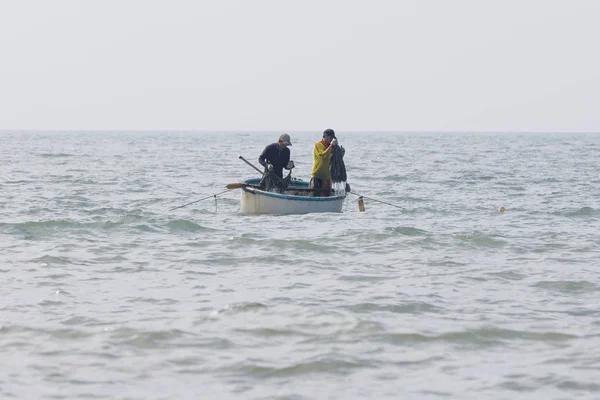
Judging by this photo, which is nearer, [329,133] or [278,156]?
[329,133]

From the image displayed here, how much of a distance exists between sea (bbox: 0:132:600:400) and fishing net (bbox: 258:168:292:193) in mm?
964

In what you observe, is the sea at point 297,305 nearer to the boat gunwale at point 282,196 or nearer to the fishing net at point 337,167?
the boat gunwale at point 282,196

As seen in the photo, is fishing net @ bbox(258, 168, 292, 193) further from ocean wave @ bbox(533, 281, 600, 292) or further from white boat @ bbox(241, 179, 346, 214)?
ocean wave @ bbox(533, 281, 600, 292)

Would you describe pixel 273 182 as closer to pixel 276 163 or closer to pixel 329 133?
pixel 276 163

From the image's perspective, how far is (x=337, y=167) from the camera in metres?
21.4

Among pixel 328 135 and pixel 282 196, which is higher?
pixel 328 135

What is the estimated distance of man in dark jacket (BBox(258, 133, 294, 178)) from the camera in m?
21.1

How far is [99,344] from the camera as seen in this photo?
967 cm

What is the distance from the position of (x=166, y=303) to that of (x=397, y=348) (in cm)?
318

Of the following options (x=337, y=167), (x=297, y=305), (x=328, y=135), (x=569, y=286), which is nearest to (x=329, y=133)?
(x=328, y=135)

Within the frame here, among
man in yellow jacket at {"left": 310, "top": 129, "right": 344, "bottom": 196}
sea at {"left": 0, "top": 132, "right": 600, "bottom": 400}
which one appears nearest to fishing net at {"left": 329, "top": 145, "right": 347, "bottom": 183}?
man in yellow jacket at {"left": 310, "top": 129, "right": 344, "bottom": 196}

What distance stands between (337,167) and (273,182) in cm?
148

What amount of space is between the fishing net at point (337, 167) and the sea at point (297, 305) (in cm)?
84

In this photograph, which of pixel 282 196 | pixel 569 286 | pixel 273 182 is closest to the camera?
pixel 569 286
